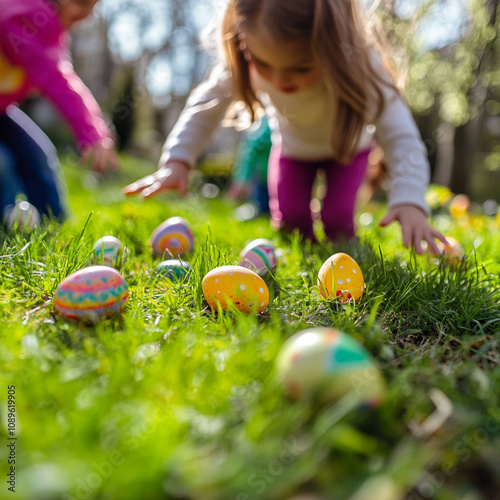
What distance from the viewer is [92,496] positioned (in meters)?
0.70

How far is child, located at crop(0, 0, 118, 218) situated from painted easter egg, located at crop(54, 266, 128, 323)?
105 cm

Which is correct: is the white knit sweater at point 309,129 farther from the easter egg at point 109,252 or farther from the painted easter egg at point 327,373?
the painted easter egg at point 327,373

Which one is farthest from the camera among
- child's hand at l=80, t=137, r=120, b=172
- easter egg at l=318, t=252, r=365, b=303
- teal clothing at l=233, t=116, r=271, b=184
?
→ teal clothing at l=233, t=116, r=271, b=184

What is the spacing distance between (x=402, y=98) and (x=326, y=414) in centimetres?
200

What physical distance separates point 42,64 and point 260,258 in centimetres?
153

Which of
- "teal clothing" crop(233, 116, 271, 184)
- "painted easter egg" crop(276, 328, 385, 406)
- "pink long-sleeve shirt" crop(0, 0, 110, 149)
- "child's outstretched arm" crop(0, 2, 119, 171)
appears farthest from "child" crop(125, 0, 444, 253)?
"teal clothing" crop(233, 116, 271, 184)

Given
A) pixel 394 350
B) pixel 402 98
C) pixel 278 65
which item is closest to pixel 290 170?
pixel 402 98

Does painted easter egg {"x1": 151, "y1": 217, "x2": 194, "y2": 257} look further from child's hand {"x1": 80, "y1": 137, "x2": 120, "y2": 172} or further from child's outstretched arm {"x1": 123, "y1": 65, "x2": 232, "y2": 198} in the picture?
child's hand {"x1": 80, "y1": 137, "x2": 120, "y2": 172}

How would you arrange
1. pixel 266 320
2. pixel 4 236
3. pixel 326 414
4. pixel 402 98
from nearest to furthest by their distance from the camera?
1. pixel 326 414
2. pixel 266 320
3. pixel 4 236
4. pixel 402 98

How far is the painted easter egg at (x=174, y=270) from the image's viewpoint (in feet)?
5.14

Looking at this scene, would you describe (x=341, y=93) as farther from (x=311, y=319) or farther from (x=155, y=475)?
(x=155, y=475)

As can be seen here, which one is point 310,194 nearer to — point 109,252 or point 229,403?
point 109,252

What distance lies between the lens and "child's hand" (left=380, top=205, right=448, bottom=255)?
70.2 inches

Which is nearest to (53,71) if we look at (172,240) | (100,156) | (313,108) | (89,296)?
(100,156)
